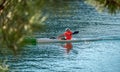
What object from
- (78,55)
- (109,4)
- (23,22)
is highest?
(23,22)

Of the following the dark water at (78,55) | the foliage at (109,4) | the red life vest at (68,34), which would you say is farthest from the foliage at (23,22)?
the red life vest at (68,34)

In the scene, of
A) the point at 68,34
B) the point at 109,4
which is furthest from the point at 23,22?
the point at 68,34

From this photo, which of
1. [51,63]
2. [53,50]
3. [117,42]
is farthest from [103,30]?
[51,63]

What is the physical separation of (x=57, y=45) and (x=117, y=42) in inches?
170

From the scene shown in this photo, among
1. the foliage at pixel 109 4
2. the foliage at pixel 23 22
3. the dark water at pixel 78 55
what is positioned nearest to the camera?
the foliage at pixel 23 22

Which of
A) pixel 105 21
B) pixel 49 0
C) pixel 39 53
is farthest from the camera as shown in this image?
pixel 105 21

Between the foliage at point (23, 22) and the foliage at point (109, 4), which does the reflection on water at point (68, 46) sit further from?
the foliage at point (23, 22)

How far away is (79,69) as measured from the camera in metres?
20.2

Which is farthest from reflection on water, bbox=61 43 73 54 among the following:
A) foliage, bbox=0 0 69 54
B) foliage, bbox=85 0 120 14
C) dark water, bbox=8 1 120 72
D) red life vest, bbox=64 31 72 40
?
foliage, bbox=0 0 69 54

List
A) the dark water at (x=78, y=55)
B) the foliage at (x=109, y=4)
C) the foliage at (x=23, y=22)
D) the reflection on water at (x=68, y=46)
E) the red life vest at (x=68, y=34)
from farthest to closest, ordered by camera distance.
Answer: the reflection on water at (x=68, y=46), the red life vest at (x=68, y=34), the dark water at (x=78, y=55), the foliage at (x=109, y=4), the foliage at (x=23, y=22)

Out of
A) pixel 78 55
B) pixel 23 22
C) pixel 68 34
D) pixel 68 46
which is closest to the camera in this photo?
pixel 23 22

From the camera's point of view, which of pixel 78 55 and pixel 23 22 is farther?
pixel 78 55

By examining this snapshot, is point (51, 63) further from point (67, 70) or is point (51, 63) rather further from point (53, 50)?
point (53, 50)

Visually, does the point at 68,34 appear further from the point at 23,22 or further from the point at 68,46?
the point at 23,22
